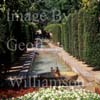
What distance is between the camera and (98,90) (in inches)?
394

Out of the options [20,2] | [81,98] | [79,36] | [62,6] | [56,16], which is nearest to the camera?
[81,98]

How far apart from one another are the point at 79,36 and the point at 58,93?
1734cm

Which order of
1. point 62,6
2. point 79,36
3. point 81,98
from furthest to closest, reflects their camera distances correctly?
point 62,6 → point 79,36 → point 81,98

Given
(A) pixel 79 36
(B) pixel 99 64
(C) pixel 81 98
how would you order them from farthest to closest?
(A) pixel 79 36, (B) pixel 99 64, (C) pixel 81 98

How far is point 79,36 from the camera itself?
80.3ft

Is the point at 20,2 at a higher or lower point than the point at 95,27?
higher

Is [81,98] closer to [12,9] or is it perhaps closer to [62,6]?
[12,9]

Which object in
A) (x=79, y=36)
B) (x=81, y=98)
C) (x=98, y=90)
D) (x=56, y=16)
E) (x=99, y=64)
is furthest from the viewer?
(x=56, y=16)

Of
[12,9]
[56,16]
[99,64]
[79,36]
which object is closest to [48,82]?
[12,9]

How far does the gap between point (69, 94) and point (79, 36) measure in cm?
1750

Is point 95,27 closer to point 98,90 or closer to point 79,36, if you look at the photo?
point 79,36

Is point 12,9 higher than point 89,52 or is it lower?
higher

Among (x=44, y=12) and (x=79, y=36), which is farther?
(x=44, y=12)

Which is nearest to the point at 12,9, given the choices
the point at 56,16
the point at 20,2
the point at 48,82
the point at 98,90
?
the point at 20,2
